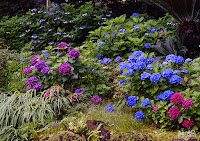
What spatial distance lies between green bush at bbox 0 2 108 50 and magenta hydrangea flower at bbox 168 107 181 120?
4386mm

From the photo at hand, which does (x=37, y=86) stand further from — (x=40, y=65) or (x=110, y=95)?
(x=110, y=95)

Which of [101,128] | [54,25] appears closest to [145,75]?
[101,128]

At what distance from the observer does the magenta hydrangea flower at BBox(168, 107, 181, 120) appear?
2602 mm

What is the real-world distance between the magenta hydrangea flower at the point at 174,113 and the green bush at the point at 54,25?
4386 mm

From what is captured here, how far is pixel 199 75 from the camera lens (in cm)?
289

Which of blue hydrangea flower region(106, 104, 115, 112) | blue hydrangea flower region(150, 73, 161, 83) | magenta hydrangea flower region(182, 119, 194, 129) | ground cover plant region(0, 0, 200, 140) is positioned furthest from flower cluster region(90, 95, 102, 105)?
magenta hydrangea flower region(182, 119, 194, 129)

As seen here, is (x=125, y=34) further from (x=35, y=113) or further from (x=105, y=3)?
(x=105, y=3)

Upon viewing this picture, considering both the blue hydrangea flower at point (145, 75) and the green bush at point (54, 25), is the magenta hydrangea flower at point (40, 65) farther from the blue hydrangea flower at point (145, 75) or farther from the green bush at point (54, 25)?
the green bush at point (54, 25)

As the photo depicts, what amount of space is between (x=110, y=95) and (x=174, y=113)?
158cm

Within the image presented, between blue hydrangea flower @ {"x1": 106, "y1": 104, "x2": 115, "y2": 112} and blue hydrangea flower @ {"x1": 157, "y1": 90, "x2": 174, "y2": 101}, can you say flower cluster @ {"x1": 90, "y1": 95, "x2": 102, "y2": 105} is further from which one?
blue hydrangea flower @ {"x1": 157, "y1": 90, "x2": 174, "y2": 101}

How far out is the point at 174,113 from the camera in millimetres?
2605

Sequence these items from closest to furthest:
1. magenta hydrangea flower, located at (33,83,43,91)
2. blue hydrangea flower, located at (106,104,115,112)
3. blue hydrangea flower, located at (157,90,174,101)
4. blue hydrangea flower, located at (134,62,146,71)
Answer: blue hydrangea flower, located at (157,90,174,101) < blue hydrangea flower, located at (134,62,146,71) < blue hydrangea flower, located at (106,104,115,112) < magenta hydrangea flower, located at (33,83,43,91)

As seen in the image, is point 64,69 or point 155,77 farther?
point 64,69

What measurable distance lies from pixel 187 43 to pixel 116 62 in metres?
1.44
